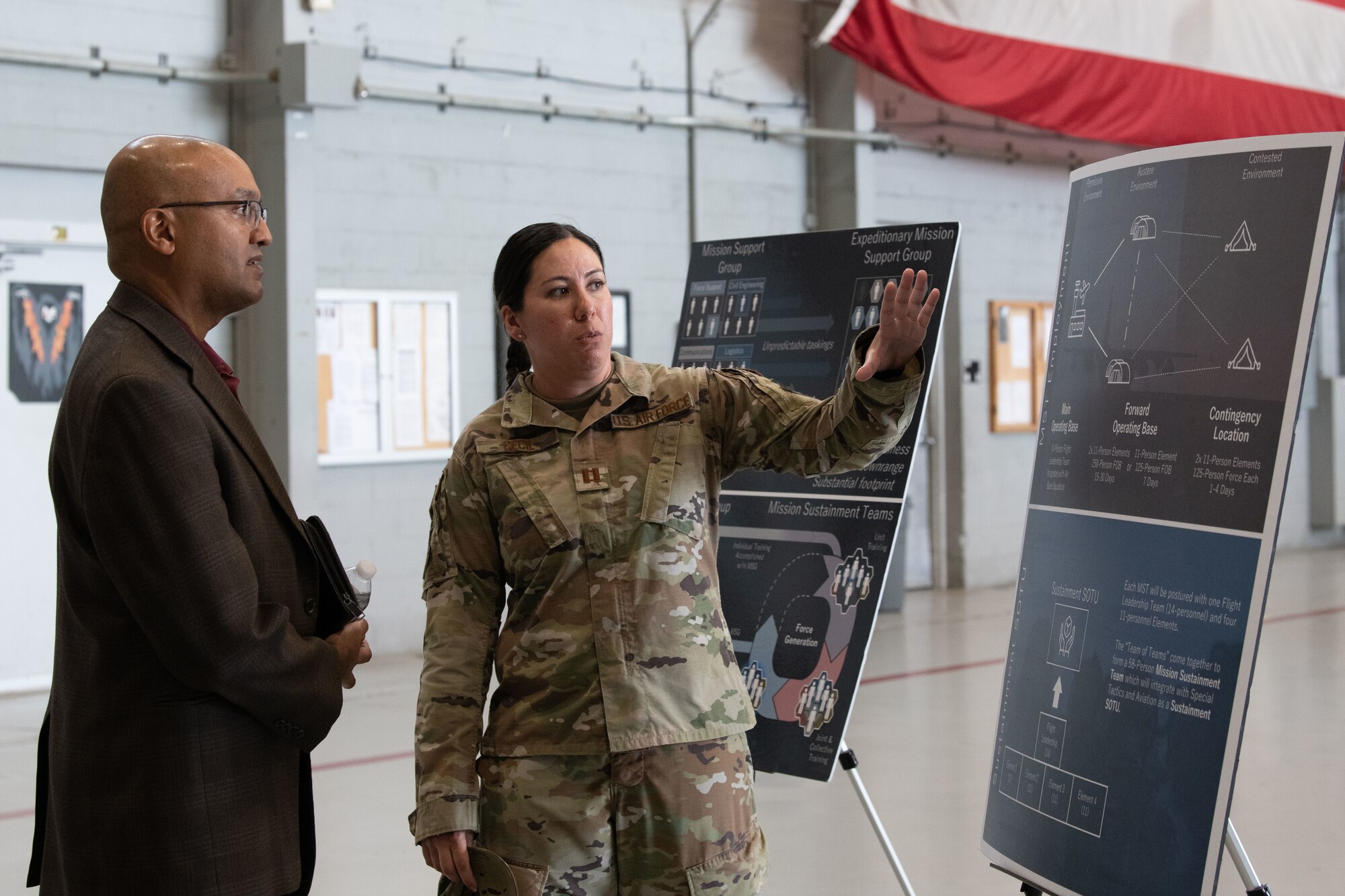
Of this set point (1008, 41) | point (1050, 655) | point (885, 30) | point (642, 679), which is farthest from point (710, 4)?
point (642, 679)

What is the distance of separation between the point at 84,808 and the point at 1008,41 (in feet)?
21.7

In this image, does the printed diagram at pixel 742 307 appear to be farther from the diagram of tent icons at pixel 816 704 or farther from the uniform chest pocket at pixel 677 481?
the uniform chest pocket at pixel 677 481

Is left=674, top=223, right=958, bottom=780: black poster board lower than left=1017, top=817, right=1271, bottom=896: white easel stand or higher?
higher

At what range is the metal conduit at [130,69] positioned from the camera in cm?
529

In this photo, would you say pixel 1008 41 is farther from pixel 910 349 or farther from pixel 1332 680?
pixel 910 349

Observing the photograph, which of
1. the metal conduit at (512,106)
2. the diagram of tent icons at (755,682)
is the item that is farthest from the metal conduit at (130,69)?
the diagram of tent icons at (755,682)

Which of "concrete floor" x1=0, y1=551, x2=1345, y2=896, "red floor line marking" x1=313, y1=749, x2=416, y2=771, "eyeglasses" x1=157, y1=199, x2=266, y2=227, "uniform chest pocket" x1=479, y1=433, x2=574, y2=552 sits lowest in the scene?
"red floor line marking" x1=313, y1=749, x2=416, y2=771

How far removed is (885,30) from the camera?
6.68 m

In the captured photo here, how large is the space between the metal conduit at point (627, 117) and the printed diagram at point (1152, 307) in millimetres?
4399

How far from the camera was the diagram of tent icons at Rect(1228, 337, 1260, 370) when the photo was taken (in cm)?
201

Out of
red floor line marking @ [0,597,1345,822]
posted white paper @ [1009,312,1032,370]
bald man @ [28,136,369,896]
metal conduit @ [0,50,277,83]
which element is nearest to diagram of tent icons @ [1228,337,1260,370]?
bald man @ [28,136,369,896]

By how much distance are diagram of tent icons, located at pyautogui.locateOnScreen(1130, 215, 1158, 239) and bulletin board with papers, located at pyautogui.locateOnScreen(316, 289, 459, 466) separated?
443 centimetres

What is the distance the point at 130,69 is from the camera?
18.2ft

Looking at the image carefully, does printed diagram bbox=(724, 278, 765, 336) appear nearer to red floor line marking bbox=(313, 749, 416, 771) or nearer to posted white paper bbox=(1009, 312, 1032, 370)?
red floor line marking bbox=(313, 749, 416, 771)
